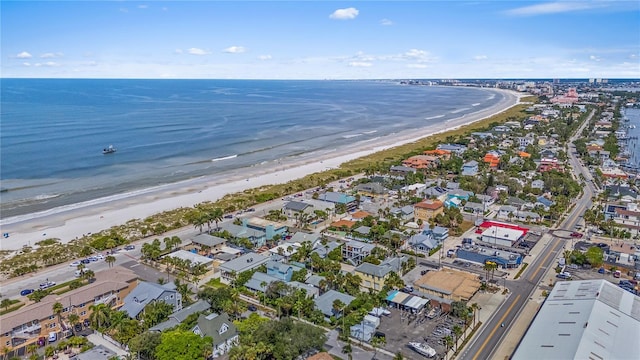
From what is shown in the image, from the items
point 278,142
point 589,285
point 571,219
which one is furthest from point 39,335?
point 278,142

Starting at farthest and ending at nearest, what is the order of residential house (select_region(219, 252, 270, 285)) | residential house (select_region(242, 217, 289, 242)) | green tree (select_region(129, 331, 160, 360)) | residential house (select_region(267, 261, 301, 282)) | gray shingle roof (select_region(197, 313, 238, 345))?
residential house (select_region(242, 217, 289, 242)) → residential house (select_region(219, 252, 270, 285)) → residential house (select_region(267, 261, 301, 282)) → gray shingle roof (select_region(197, 313, 238, 345)) → green tree (select_region(129, 331, 160, 360))

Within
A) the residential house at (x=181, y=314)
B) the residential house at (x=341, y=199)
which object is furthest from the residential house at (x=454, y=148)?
the residential house at (x=181, y=314)

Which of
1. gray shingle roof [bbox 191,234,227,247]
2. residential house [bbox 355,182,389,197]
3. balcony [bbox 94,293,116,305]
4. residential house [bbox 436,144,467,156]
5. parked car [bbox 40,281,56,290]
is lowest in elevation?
parked car [bbox 40,281,56,290]

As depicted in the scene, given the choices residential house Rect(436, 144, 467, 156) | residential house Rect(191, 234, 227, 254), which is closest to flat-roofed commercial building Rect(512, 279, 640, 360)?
residential house Rect(191, 234, 227, 254)

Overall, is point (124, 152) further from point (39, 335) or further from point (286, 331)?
point (286, 331)

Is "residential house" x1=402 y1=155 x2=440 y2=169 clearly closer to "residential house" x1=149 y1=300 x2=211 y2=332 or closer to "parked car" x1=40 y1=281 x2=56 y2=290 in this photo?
"residential house" x1=149 y1=300 x2=211 y2=332

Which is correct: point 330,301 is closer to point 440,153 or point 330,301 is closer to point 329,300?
point 329,300

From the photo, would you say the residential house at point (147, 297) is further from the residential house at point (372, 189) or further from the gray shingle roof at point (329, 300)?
the residential house at point (372, 189)

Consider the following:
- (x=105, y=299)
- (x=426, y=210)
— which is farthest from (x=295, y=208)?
(x=105, y=299)
